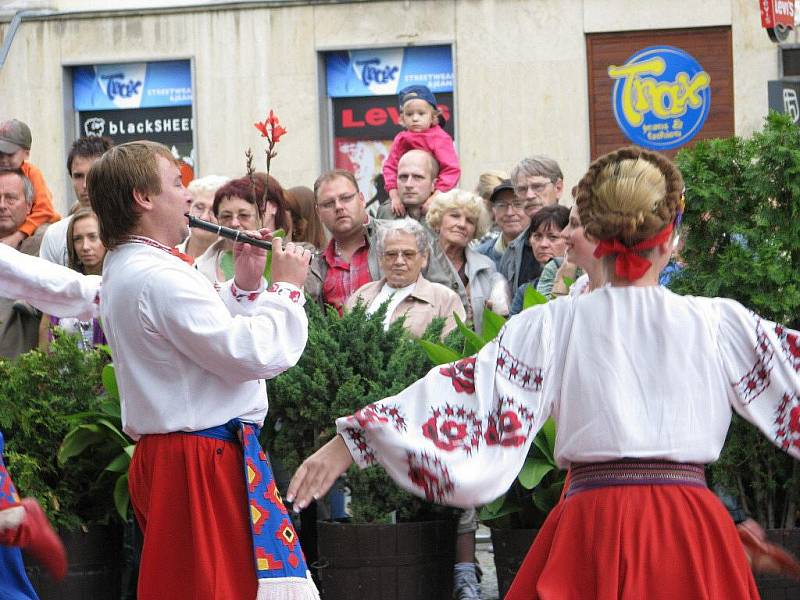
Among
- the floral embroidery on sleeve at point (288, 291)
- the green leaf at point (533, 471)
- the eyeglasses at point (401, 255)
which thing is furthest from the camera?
the eyeglasses at point (401, 255)

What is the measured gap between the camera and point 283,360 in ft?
14.5

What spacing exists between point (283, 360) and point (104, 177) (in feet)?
2.65

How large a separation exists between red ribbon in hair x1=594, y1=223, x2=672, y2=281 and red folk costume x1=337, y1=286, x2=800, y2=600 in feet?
0.19

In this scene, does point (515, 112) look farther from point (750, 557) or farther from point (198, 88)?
point (750, 557)

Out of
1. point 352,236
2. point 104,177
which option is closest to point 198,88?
point 352,236

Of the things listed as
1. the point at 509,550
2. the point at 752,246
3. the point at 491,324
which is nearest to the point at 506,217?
the point at 491,324

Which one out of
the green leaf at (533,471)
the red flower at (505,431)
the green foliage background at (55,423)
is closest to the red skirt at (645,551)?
the red flower at (505,431)

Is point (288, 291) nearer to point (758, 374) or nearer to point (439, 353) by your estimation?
point (758, 374)

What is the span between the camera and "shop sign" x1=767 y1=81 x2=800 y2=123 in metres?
9.28

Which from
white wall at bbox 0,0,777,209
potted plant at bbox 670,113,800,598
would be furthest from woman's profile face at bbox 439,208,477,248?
white wall at bbox 0,0,777,209

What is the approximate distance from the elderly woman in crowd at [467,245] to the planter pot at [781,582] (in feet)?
7.79

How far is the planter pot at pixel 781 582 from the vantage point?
5.85 meters

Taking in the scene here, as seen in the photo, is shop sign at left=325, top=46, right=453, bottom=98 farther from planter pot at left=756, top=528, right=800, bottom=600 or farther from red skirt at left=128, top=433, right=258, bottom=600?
red skirt at left=128, top=433, right=258, bottom=600

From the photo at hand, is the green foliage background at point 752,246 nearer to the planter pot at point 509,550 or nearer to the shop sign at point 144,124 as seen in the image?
the planter pot at point 509,550
